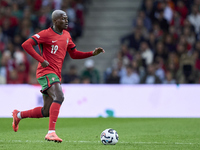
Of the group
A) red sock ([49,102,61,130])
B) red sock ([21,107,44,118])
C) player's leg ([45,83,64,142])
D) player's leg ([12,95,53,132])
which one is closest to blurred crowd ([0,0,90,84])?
player's leg ([12,95,53,132])

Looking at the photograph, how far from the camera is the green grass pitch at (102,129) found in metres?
6.92

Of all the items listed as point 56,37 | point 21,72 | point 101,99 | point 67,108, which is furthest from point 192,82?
point 56,37

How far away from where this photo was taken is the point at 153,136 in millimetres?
8445

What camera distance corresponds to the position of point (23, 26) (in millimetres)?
16516

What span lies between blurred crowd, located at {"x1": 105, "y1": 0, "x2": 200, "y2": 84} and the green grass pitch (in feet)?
7.15

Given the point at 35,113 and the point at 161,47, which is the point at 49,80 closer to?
the point at 35,113

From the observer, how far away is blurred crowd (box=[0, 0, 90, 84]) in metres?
14.4

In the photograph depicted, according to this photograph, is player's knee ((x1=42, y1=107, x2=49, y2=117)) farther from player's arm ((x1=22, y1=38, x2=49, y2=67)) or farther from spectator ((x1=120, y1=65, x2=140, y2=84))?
spectator ((x1=120, y1=65, x2=140, y2=84))

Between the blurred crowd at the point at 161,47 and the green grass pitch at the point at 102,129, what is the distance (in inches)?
85.8

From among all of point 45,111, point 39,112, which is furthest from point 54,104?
point 39,112

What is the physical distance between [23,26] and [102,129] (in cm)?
781

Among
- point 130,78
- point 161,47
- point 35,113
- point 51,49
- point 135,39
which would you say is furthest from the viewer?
point 135,39

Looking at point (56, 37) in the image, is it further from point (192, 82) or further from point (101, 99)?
point (192, 82)

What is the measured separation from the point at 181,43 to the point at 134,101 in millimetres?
3436
